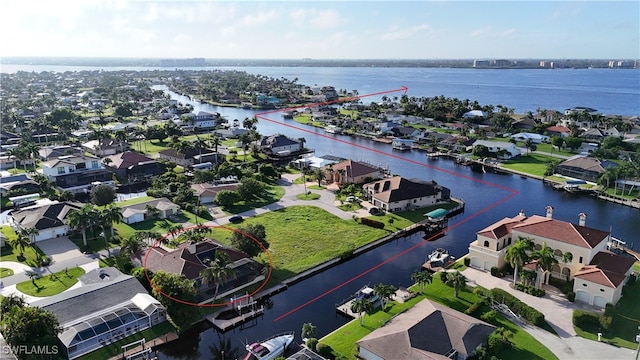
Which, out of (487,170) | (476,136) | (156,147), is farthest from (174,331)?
(476,136)

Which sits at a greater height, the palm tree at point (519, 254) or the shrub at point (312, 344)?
the palm tree at point (519, 254)

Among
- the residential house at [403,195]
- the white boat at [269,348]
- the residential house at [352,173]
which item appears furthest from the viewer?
the residential house at [352,173]

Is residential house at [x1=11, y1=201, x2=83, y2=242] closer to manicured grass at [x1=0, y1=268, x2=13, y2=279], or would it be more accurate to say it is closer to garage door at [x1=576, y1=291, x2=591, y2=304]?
manicured grass at [x1=0, y1=268, x2=13, y2=279]

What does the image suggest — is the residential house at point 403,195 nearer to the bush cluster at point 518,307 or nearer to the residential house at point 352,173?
the residential house at point 352,173

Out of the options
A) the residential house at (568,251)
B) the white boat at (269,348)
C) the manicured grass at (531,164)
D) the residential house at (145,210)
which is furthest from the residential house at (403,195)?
the white boat at (269,348)

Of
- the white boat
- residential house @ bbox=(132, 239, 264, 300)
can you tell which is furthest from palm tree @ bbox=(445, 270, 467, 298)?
residential house @ bbox=(132, 239, 264, 300)

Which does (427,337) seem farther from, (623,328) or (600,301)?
(600,301)
